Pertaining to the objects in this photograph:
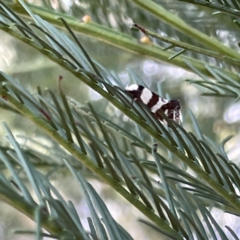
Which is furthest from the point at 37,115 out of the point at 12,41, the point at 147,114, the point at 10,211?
the point at 12,41

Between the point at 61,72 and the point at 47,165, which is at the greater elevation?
the point at 61,72

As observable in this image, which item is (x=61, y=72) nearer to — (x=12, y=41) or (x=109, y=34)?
(x=12, y=41)

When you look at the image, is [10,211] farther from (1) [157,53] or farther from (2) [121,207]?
(1) [157,53]

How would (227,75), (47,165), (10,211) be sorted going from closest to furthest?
Result: (227,75)
(47,165)
(10,211)

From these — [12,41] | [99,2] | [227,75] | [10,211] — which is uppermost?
[12,41]

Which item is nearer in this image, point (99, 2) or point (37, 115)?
point (37, 115)

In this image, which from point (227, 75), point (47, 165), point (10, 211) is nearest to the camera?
point (227, 75)
